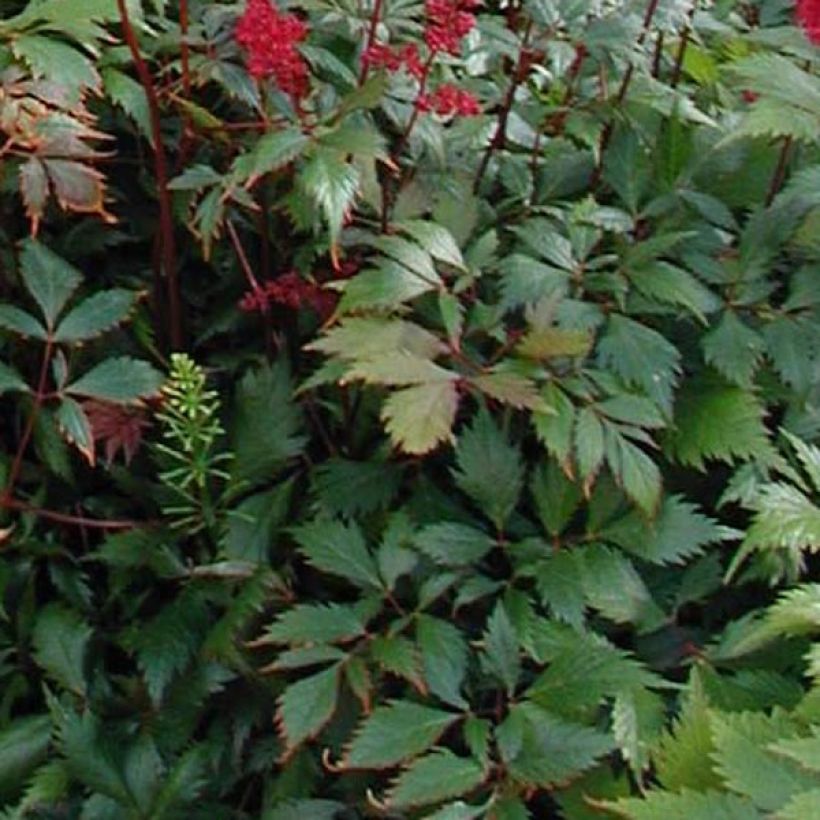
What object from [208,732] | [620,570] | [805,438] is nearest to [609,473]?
[620,570]

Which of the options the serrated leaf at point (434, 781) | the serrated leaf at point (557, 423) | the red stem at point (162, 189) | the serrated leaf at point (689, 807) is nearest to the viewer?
the serrated leaf at point (689, 807)

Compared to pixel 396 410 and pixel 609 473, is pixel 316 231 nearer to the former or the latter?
pixel 396 410

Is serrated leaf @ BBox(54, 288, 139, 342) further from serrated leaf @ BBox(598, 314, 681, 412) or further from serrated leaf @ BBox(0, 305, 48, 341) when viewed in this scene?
serrated leaf @ BBox(598, 314, 681, 412)

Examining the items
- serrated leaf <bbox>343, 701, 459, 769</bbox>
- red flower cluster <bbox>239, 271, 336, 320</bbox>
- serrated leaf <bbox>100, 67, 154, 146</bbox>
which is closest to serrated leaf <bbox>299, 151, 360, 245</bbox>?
red flower cluster <bbox>239, 271, 336, 320</bbox>

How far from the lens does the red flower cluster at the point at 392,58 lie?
1715mm

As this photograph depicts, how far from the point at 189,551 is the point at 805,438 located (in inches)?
28.1

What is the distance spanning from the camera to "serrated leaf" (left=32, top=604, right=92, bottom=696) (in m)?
1.71

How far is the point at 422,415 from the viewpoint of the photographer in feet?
5.11

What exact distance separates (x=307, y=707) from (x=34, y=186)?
616 millimetres

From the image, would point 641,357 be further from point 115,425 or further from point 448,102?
point 115,425

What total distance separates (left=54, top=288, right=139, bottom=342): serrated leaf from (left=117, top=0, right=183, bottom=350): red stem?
0.08 metres

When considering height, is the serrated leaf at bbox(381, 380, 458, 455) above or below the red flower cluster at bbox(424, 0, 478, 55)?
below

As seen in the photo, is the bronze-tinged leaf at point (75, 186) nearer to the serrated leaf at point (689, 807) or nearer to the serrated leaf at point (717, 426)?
the serrated leaf at point (717, 426)

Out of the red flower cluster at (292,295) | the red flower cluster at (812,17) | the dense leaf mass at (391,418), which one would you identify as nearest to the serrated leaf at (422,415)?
the dense leaf mass at (391,418)
